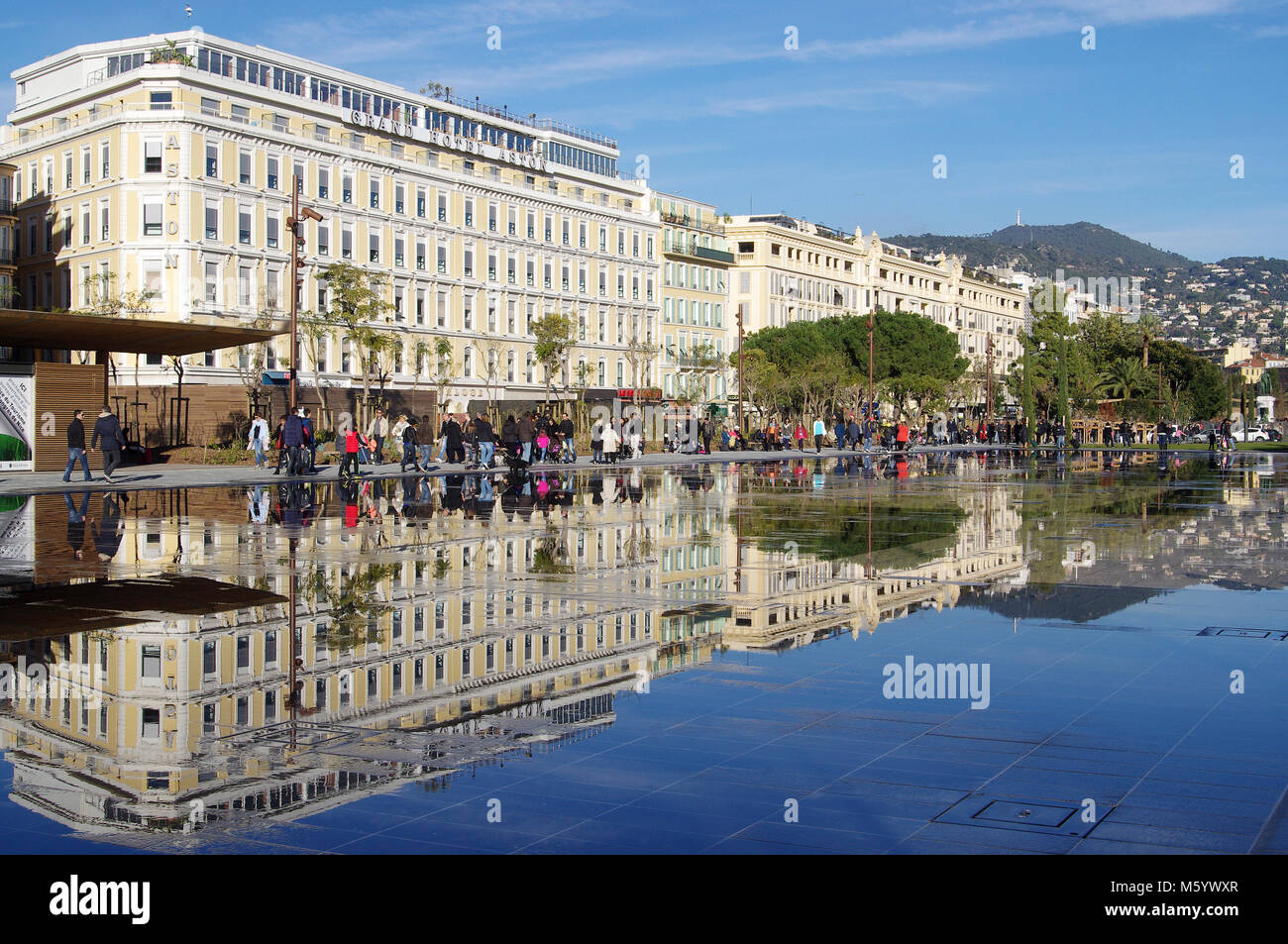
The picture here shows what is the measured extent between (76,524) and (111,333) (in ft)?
58.0

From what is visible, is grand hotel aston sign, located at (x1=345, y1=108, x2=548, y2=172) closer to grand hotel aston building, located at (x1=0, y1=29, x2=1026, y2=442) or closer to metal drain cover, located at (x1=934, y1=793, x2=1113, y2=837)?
grand hotel aston building, located at (x1=0, y1=29, x2=1026, y2=442)

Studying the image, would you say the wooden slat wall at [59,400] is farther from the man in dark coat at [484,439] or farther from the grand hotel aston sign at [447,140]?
the grand hotel aston sign at [447,140]

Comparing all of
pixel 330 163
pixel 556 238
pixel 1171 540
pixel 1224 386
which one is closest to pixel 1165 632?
pixel 1171 540

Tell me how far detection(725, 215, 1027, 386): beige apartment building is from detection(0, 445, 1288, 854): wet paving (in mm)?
90855

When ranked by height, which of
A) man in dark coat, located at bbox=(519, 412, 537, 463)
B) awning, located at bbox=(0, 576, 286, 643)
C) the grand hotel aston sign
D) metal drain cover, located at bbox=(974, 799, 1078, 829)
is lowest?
metal drain cover, located at bbox=(974, 799, 1078, 829)

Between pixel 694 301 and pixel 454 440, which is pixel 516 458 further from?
pixel 694 301

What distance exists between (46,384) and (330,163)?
34266 millimetres

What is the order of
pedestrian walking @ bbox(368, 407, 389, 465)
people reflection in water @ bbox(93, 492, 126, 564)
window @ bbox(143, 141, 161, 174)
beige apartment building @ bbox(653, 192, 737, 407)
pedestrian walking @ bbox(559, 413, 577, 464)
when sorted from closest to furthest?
people reflection in water @ bbox(93, 492, 126, 564) < pedestrian walking @ bbox(368, 407, 389, 465) < pedestrian walking @ bbox(559, 413, 577, 464) < window @ bbox(143, 141, 161, 174) < beige apartment building @ bbox(653, 192, 737, 407)

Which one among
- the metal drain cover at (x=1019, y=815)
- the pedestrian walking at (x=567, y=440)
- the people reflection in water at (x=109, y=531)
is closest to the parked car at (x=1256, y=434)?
the pedestrian walking at (x=567, y=440)

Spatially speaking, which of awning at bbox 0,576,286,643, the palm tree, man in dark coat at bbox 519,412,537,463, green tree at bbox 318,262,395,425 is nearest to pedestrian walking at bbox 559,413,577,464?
man in dark coat at bbox 519,412,537,463

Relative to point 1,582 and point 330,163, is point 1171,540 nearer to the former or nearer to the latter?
point 1,582

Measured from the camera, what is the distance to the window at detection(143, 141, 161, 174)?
199ft

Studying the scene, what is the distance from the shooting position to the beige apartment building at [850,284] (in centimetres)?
10675

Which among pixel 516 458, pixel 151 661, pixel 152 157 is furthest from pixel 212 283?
pixel 151 661
